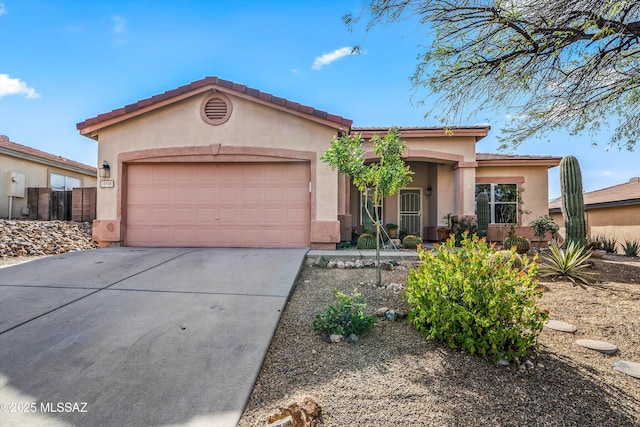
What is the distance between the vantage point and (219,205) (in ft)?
26.9

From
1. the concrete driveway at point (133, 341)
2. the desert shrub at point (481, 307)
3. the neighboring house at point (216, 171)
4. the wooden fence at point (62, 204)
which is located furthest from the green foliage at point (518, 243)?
the wooden fence at point (62, 204)

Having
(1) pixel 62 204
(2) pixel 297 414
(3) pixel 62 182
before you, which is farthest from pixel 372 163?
(3) pixel 62 182

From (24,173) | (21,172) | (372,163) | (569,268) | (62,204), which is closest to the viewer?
(372,163)

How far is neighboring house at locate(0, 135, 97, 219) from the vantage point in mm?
11383

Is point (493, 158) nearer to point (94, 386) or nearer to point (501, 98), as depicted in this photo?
point (501, 98)

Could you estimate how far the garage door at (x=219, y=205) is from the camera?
8102 millimetres

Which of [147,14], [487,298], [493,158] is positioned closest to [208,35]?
[147,14]

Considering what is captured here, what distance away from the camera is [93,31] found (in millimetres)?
7176

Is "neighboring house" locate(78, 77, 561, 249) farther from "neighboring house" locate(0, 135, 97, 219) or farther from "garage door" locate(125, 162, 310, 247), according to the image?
"neighboring house" locate(0, 135, 97, 219)

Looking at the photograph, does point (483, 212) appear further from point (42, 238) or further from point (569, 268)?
point (42, 238)

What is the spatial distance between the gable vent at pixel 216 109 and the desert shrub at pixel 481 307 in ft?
22.6

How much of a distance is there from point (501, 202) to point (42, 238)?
49.1 ft

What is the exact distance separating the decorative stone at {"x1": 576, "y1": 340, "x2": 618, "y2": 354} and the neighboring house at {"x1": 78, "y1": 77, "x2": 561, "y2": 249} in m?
5.16

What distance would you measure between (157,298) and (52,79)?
7.37m
